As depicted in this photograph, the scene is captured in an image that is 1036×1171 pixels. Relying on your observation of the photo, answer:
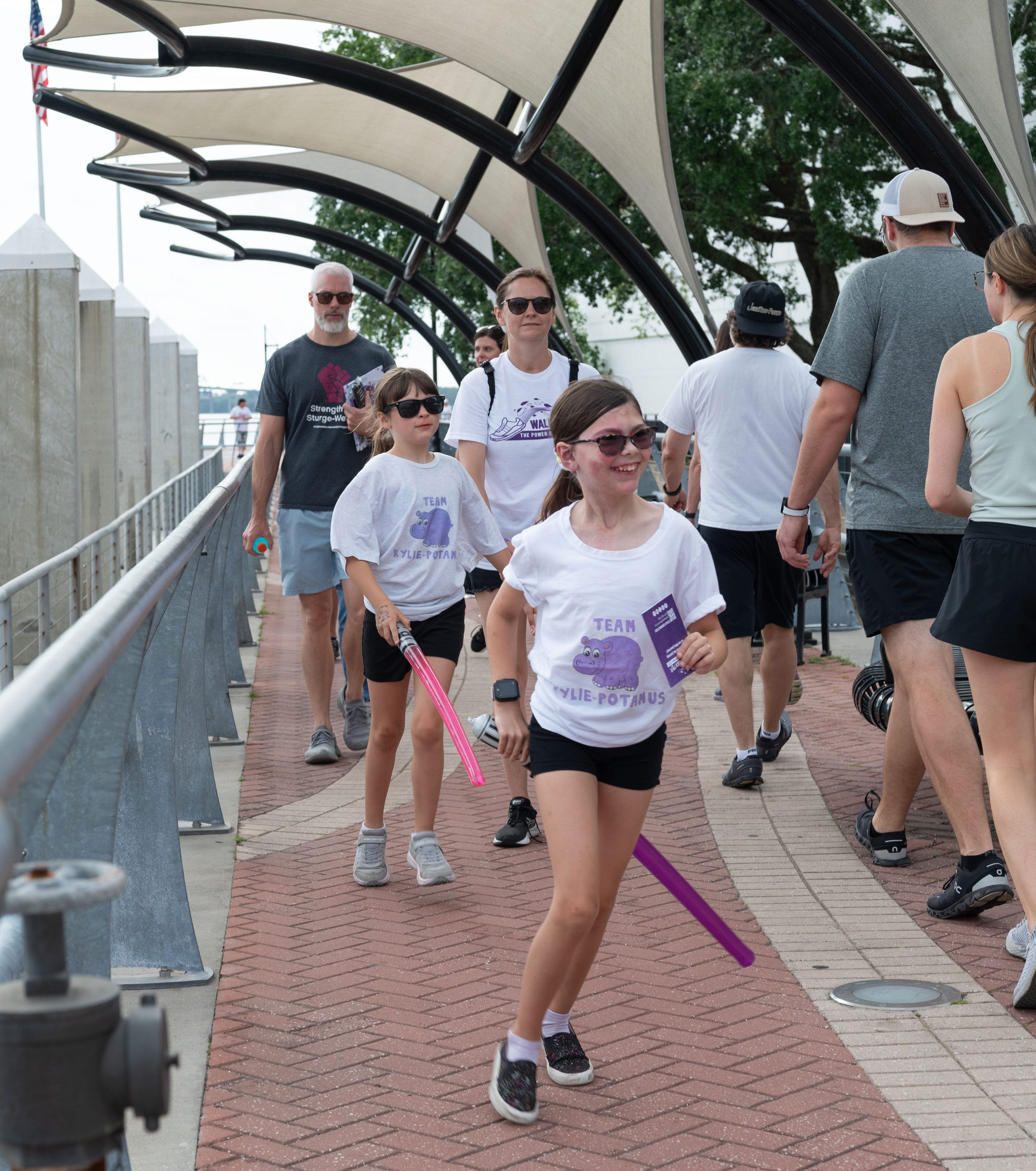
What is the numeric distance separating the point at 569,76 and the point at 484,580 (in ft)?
15.3

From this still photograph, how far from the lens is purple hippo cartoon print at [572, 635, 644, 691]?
126 inches

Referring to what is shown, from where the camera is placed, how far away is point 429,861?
4926mm

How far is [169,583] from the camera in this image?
3656mm

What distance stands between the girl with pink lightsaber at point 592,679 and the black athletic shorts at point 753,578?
2.73m

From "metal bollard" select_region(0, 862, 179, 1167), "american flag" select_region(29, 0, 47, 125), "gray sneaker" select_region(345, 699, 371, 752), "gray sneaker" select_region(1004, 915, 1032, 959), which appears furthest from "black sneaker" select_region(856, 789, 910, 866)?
"american flag" select_region(29, 0, 47, 125)

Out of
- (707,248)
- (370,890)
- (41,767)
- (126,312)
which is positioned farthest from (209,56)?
(707,248)

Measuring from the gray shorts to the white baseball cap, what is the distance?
3.28 m

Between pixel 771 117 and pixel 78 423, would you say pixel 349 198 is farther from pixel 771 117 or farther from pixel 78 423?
pixel 771 117

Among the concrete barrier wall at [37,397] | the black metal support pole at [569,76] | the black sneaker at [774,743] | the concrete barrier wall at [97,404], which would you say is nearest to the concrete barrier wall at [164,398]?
the concrete barrier wall at [97,404]

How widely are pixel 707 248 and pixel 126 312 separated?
887 cm

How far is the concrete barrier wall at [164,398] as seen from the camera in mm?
25234

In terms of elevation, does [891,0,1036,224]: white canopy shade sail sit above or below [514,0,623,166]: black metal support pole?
below

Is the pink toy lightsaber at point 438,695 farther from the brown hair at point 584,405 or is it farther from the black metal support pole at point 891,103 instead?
the black metal support pole at point 891,103

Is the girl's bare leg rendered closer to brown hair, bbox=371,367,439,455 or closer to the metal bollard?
the metal bollard
